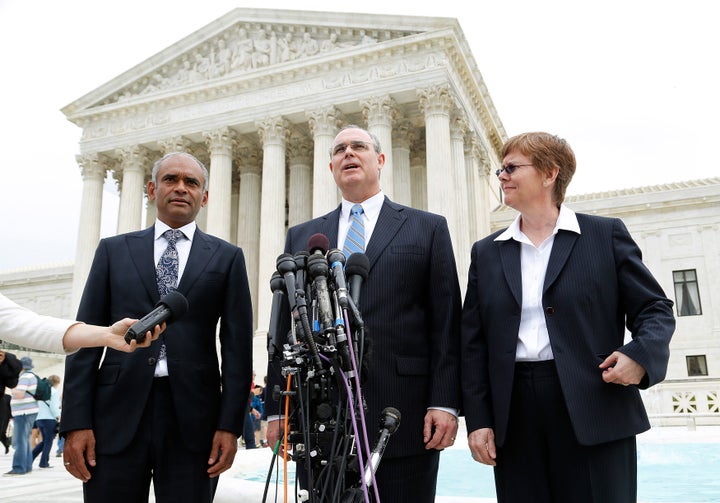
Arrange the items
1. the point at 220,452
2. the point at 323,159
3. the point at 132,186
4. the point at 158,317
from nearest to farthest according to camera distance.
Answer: the point at 158,317 < the point at 220,452 < the point at 323,159 < the point at 132,186

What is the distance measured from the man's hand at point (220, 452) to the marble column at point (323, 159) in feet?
69.2

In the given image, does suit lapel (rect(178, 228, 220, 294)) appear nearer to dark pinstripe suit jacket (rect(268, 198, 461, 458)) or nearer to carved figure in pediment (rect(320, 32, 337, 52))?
dark pinstripe suit jacket (rect(268, 198, 461, 458))

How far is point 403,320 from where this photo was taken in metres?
3.68

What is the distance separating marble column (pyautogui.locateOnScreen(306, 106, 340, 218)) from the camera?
25656mm

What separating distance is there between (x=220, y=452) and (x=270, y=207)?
23572 mm

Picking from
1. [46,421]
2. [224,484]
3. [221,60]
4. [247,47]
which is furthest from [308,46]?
[224,484]

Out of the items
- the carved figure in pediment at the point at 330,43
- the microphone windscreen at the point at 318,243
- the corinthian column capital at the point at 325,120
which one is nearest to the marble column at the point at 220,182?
the corinthian column capital at the point at 325,120

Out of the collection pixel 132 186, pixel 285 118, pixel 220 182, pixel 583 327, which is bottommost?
pixel 583 327

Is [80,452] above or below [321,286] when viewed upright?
below

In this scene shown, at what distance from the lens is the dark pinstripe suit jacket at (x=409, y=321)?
11.6 feet

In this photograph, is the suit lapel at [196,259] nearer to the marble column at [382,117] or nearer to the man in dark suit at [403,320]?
the man in dark suit at [403,320]

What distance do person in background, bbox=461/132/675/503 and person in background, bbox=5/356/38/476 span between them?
10.6 m

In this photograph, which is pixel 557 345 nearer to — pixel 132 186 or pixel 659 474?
pixel 659 474

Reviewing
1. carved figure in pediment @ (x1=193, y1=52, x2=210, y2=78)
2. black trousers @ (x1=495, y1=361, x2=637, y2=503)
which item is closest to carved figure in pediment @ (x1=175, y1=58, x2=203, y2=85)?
carved figure in pediment @ (x1=193, y1=52, x2=210, y2=78)
